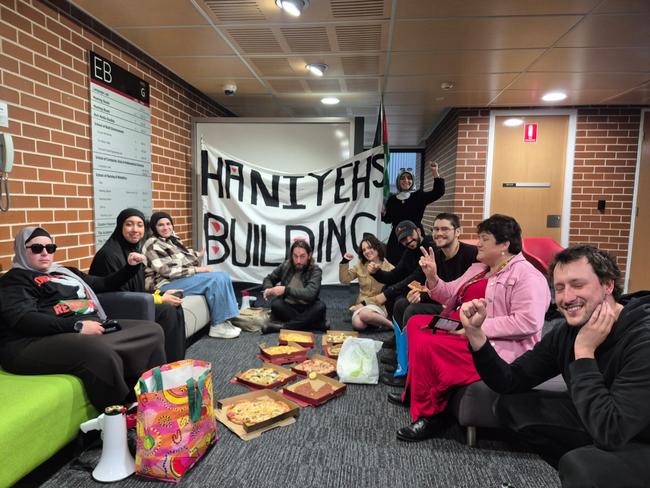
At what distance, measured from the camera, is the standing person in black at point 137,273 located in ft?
8.54

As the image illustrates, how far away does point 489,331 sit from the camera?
1.87 meters

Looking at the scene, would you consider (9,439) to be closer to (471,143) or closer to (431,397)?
(431,397)

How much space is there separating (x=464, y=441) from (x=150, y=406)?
4.60ft

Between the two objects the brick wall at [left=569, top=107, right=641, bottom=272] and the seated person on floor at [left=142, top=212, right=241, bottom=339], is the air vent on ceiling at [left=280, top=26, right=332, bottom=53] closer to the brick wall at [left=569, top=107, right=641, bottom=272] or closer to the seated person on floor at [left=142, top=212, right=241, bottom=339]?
the seated person on floor at [left=142, top=212, right=241, bottom=339]

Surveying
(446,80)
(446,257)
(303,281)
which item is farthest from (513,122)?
(303,281)

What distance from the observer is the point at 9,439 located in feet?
4.50

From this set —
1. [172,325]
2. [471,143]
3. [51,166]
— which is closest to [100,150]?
[51,166]

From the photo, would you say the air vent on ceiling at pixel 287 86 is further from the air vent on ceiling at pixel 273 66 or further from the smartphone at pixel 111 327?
the smartphone at pixel 111 327

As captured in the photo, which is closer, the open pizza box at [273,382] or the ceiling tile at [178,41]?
the open pizza box at [273,382]

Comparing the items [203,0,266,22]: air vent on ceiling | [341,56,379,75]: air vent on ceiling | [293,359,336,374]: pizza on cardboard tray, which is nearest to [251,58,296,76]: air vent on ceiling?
[341,56,379,75]: air vent on ceiling

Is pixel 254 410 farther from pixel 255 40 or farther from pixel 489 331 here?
pixel 255 40

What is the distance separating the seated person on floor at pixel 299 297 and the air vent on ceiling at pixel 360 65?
1.54 meters

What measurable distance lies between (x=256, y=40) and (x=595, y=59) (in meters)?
2.64

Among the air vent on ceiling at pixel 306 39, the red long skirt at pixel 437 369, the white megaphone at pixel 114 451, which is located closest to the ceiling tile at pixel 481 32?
the air vent on ceiling at pixel 306 39
